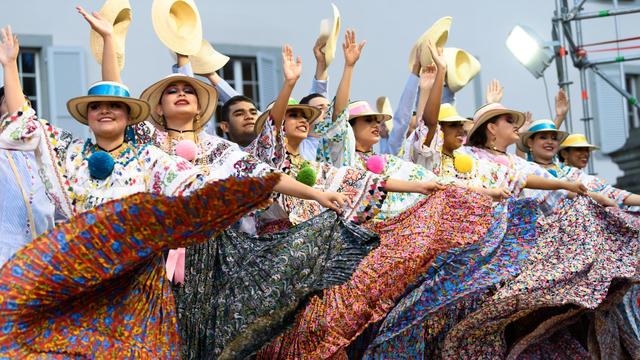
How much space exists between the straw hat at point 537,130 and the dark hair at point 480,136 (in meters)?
0.71

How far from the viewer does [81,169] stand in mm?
5266

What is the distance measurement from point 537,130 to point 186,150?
335 centimetres

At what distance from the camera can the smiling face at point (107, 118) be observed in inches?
212

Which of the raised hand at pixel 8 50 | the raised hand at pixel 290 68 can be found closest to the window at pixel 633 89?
the raised hand at pixel 290 68

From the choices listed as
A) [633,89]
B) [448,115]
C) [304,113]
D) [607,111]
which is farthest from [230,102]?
[633,89]

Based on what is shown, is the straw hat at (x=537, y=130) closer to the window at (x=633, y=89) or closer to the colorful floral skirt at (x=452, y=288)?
the colorful floral skirt at (x=452, y=288)

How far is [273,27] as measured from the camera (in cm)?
1198

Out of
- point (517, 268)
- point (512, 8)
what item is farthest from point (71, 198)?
point (512, 8)

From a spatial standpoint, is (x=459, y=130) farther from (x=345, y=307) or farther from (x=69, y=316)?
(x=69, y=316)

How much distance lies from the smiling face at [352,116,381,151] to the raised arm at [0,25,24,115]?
2492 millimetres

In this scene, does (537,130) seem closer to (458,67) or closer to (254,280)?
(458,67)

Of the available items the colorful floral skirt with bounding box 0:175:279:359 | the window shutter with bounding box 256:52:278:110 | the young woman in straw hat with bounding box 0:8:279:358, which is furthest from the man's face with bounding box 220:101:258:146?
the window shutter with bounding box 256:52:278:110

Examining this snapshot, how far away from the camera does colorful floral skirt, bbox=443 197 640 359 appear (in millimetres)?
6027

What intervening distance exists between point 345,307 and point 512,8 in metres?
8.73
